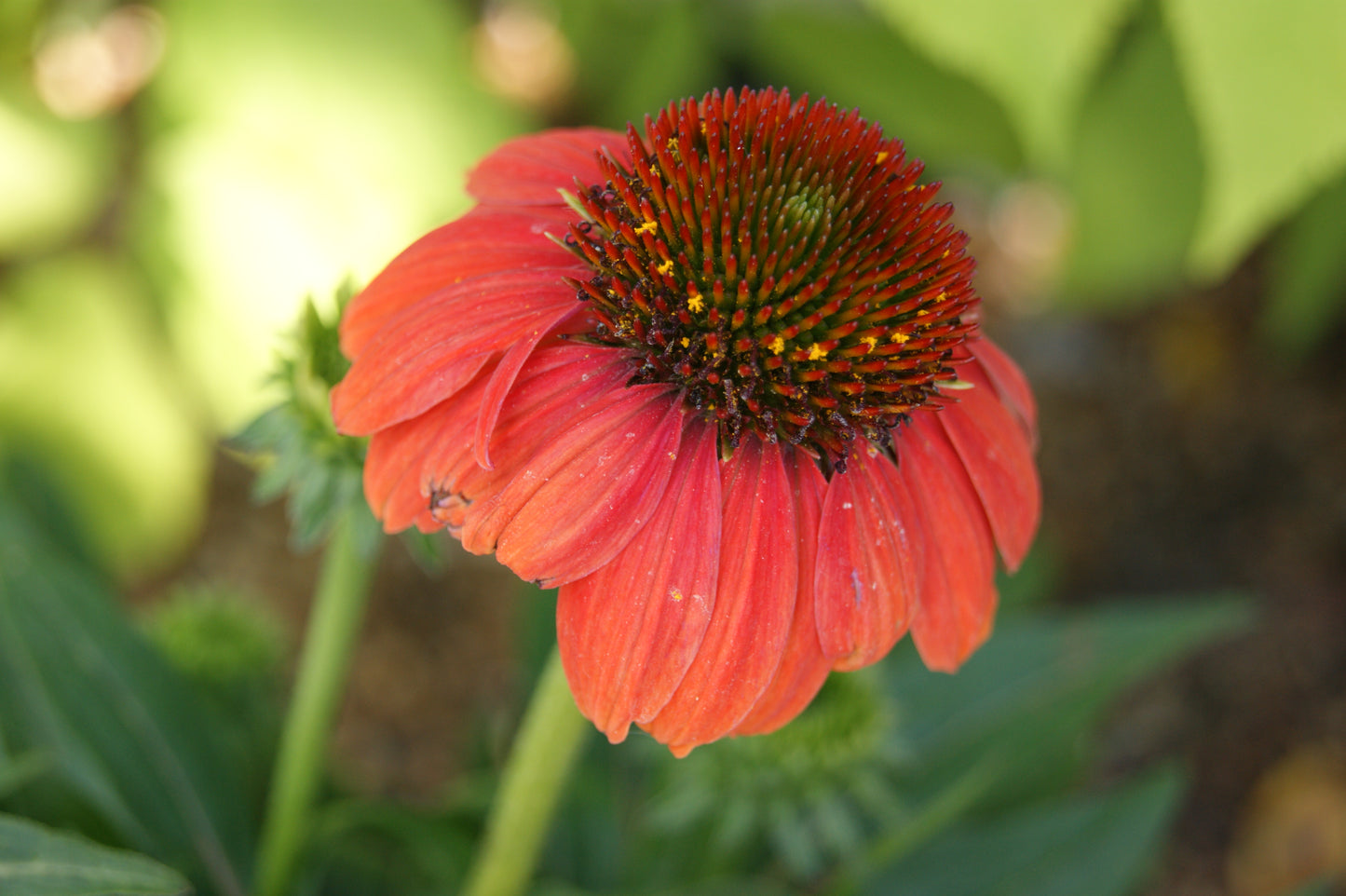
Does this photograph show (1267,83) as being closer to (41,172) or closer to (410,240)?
(410,240)

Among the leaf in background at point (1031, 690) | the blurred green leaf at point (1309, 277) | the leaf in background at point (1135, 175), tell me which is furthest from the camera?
the blurred green leaf at point (1309, 277)

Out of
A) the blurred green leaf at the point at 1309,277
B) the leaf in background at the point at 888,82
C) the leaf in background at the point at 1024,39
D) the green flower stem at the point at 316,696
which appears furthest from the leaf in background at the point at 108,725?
the blurred green leaf at the point at 1309,277

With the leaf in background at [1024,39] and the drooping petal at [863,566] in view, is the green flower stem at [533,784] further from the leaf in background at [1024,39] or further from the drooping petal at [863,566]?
the leaf in background at [1024,39]

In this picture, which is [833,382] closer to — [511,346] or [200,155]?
[511,346]

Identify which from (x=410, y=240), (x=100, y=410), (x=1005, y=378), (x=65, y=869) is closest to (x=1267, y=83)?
(x=1005, y=378)

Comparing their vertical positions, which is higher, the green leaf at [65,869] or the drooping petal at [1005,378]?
the drooping petal at [1005,378]

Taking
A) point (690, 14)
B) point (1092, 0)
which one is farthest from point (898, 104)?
point (1092, 0)

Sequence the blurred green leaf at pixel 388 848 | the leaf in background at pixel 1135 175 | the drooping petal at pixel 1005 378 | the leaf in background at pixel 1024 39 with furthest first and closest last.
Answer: the leaf in background at pixel 1135 175, the leaf in background at pixel 1024 39, the blurred green leaf at pixel 388 848, the drooping petal at pixel 1005 378
